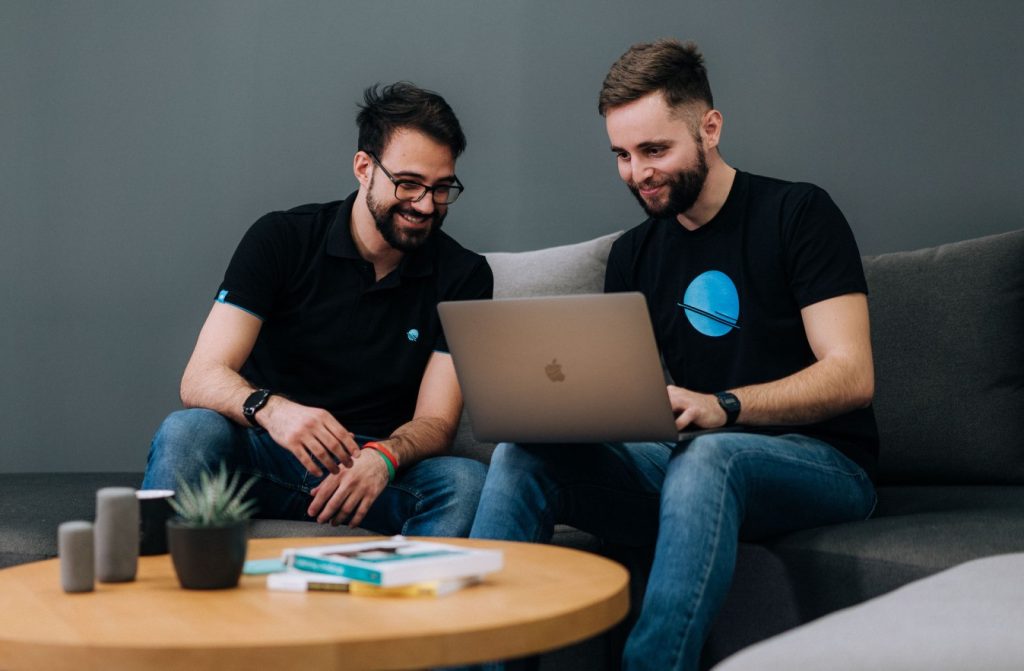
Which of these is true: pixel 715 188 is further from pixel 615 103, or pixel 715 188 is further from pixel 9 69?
pixel 9 69

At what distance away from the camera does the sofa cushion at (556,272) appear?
93.8 inches

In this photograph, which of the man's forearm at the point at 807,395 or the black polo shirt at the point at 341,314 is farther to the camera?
the black polo shirt at the point at 341,314

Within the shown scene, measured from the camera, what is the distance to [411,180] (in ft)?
7.22

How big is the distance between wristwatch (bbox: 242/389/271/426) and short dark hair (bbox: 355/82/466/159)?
1.98 ft

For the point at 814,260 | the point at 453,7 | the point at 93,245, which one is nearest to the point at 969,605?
the point at 814,260

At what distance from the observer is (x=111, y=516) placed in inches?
47.7

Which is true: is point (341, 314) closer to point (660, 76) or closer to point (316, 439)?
point (316, 439)

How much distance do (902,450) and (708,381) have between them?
50 cm

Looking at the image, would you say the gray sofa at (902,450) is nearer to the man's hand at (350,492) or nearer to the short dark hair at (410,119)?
the man's hand at (350,492)

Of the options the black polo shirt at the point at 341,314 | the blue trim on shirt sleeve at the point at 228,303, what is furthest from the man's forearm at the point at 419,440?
the blue trim on shirt sleeve at the point at 228,303

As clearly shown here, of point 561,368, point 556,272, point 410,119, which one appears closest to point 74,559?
point 561,368

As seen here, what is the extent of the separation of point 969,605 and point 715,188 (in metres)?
1.17

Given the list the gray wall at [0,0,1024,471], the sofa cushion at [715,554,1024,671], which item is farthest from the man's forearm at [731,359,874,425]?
the gray wall at [0,0,1024,471]

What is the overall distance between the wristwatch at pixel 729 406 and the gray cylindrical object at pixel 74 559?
0.94 metres
